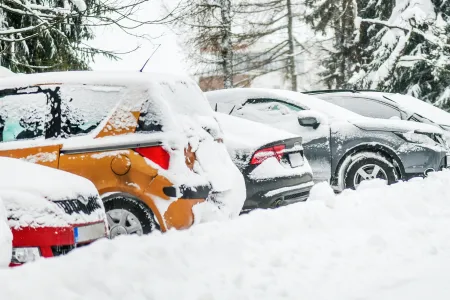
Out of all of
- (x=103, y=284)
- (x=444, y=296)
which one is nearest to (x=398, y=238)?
(x=444, y=296)

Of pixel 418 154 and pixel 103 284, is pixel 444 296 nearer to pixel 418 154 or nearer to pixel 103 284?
pixel 103 284

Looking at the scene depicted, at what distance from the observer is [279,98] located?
8.16 meters

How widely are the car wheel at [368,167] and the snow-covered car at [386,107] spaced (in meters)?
1.62

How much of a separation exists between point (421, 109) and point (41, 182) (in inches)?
305

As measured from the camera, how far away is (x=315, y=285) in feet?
11.8

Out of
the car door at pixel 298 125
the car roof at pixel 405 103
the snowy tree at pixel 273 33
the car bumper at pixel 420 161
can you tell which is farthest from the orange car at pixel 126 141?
the snowy tree at pixel 273 33

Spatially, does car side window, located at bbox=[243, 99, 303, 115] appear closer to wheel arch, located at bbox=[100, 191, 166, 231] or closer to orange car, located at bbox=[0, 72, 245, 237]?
orange car, located at bbox=[0, 72, 245, 237]

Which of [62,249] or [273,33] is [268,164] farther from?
[273,33]

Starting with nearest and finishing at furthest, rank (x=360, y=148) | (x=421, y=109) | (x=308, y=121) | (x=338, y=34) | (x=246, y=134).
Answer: (x=246, y=134) → (x=308, y=121) → (x=360, y=148) → (x=421, y=109) → (x=338, y=34)

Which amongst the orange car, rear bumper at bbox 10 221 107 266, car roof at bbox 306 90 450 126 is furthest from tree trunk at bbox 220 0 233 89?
rear bumper at bbox 10 221 107 266

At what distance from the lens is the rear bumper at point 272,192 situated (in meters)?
5.93

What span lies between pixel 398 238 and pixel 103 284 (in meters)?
2.58

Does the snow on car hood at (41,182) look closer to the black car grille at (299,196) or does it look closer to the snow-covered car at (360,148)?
the black car grille at (299,196)

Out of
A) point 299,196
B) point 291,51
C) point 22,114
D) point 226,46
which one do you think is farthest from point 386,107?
point 291,51
